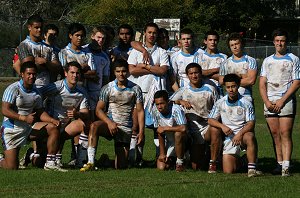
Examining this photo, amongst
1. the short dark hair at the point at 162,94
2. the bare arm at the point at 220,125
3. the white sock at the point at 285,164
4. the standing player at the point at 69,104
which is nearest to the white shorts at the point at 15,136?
the standing player at the point at 69,104

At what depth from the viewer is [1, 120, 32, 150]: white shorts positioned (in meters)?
13.5

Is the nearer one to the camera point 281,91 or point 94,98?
point 281,91

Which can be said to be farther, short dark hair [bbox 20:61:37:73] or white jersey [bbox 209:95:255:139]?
white jersey [bbox 209:95:255:139]

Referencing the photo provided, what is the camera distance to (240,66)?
14.0 m

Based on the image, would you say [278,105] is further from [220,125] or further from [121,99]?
[121,99]

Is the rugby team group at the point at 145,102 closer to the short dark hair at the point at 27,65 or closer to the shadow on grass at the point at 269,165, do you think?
the short dark hair at the point at 27,65

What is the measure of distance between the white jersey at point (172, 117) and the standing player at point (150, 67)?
27.9 inches

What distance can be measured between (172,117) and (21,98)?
2.45 metres

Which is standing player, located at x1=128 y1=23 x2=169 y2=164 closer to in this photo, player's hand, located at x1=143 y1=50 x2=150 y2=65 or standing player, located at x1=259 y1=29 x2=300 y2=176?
player's hand, located at x1=143 y1=50 x2=150 y2=65

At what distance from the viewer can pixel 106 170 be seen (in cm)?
1362

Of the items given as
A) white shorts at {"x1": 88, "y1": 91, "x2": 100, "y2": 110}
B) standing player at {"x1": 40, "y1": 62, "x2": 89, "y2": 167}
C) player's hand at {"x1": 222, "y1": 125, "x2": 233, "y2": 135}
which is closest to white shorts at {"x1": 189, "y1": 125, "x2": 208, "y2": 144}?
player's hand at {"x1": 222, "y1": 125, "x2": 233, "y2": 135}

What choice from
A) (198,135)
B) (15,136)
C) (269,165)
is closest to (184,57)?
(198,135)

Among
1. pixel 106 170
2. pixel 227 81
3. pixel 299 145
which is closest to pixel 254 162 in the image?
pixel 227 81

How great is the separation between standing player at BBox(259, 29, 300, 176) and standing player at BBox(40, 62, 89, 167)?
289 centimetres
